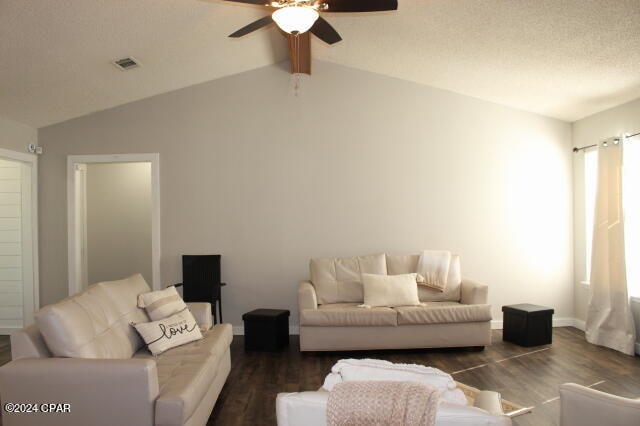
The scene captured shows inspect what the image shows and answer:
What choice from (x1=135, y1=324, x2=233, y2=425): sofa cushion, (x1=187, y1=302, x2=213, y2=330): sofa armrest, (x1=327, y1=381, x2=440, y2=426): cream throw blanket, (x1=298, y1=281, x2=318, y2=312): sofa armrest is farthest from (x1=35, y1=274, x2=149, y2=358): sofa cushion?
(x1=327, y1=381, x2=440, y2=426): cream throw blanket

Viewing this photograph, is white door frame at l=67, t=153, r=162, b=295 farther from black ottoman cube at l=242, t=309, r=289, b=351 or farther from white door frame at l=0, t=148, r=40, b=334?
black ottoman cube at l=242, t=309, r=289, b=351

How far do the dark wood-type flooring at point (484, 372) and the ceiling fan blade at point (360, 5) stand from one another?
265cm

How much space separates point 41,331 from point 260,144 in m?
3.50

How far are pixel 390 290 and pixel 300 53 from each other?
2.70m

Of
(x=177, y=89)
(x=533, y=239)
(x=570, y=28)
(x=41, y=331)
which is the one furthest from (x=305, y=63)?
(x=41, y=331)

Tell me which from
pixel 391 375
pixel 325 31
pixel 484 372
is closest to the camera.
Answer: pixel 391 375

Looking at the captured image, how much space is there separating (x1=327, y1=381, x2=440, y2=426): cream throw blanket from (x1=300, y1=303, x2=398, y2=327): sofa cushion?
3.14 metres

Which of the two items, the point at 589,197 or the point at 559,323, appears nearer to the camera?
the point at 589,197

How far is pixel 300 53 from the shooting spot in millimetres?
4949

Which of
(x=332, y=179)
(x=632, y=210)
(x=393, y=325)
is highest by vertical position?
(x=332, y=179)

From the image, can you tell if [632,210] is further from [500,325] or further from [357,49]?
[357,49]

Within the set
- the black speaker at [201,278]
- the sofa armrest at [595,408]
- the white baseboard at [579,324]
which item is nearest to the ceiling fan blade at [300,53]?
the black speaker at [201,278]

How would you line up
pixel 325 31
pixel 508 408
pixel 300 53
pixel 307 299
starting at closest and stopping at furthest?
1. pixel 508 408
2. pixel 325 31
3. pixel 307 299
4. pixel 300 53

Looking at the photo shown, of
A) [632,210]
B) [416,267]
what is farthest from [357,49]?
[632,210]
